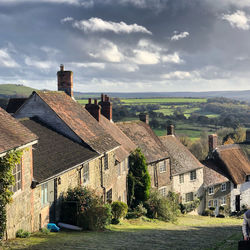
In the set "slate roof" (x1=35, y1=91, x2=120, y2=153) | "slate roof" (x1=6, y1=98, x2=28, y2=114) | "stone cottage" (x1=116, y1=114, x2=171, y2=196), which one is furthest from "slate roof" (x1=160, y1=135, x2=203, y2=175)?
"slate roof" (x1=6, y1=98, x2=28, y2=114)

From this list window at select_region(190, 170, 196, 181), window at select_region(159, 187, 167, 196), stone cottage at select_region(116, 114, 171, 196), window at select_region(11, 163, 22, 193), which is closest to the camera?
window at select_region(11, 163, 22, 193)

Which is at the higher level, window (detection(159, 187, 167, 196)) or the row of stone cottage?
the row of stone cottage

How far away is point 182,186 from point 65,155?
885 inches

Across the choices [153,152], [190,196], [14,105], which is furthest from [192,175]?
[14,105]

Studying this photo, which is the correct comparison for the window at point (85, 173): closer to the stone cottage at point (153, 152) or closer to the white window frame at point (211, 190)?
the stone cottage at point (153, 152)

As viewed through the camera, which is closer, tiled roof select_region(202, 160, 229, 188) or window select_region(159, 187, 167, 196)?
window select_region(159, 187, 167, 196)

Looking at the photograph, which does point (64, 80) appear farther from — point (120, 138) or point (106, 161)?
point (106, 161)

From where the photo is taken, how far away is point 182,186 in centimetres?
3856

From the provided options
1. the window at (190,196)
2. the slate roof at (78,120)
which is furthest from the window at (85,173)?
the window at (190,196)

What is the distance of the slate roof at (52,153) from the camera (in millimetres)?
16281

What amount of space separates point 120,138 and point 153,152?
528 cm

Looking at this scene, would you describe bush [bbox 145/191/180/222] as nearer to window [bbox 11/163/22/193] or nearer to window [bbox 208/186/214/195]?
window [bbox 208/186/214/195]

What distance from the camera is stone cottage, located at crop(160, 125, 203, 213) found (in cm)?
3800

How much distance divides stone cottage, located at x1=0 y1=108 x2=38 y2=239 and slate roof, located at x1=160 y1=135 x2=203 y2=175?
24.1 m
